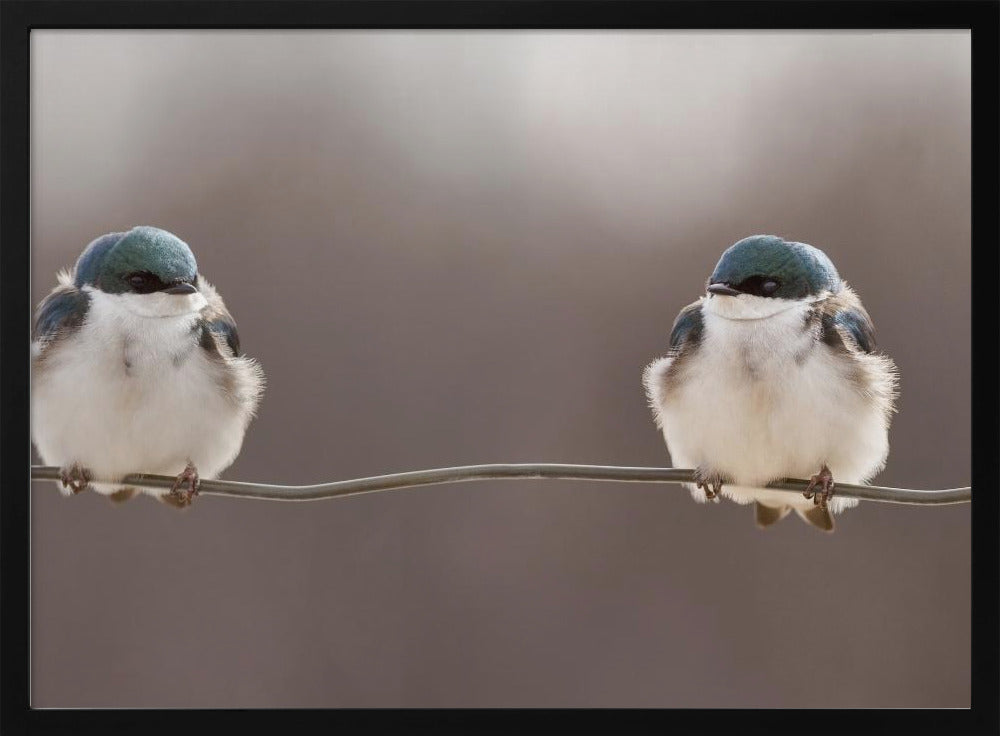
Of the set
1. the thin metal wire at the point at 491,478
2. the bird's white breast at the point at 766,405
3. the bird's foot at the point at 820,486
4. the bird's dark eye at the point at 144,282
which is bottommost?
the bird's foot at the point at 820,486

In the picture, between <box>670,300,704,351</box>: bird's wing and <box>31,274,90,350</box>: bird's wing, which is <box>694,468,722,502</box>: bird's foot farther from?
<box>31,274,90,350</box>: bird's wing

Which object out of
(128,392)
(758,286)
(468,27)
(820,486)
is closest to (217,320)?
(128,392)

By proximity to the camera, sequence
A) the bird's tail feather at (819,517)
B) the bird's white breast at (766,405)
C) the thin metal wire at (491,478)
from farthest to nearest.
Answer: the bird's tail feather at (819,517) → the bird's white breast at (766,405) → the thin metal wire at (491,478)

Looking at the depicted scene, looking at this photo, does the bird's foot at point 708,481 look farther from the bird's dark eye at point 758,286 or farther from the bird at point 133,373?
the bird at point 133,373

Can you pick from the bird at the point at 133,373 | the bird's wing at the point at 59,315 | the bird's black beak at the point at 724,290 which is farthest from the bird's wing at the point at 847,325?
the bird's wing at the point at 59,315

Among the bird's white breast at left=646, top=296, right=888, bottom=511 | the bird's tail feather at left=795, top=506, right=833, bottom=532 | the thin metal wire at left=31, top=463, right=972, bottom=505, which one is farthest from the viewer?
the bird's tail feather at left=795, top=506, right=833, bottom=532

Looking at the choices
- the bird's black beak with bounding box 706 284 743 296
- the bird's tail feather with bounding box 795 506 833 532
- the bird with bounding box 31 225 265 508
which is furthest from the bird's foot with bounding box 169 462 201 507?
the bird's tail feather with bounding box 795 506 833 532
